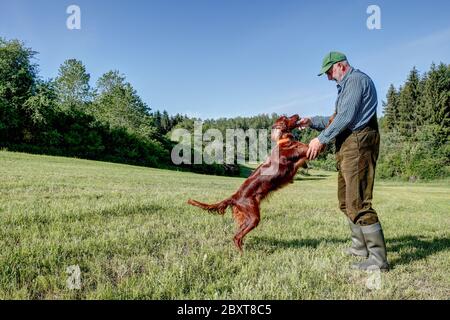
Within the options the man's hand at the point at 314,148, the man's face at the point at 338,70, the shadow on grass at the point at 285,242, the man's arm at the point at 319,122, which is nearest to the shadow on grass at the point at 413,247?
the shadow on grass at the point at 285,242

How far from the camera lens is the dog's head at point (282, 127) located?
4.78 m

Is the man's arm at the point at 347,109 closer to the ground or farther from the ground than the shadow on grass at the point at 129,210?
farther from the ground

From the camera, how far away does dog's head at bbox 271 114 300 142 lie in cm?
478

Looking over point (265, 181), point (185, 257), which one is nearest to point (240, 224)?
point (265, 181)

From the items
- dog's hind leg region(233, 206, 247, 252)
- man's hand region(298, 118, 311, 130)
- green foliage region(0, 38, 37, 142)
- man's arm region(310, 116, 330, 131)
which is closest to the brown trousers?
man's hand region(298, 118, 311, 130)

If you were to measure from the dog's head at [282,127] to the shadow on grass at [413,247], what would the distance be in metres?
2.20

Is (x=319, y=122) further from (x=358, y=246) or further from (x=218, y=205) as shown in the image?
(x=218, y=205)

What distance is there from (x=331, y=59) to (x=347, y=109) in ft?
Result: 2.66

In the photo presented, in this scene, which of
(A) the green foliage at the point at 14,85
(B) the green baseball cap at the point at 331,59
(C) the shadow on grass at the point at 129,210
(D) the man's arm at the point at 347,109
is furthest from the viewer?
(A) the green foliage at the point at 14,85

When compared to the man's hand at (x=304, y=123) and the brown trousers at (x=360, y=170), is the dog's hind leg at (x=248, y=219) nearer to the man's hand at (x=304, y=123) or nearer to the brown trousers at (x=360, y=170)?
the brown trousers at (x=360, y=170)

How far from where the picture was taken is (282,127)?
4.80 metres

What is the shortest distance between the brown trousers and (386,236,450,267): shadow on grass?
2.97 feet
